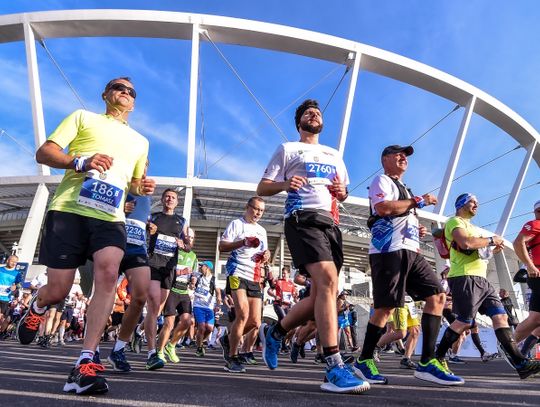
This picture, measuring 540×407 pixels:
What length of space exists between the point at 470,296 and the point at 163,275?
3303mm

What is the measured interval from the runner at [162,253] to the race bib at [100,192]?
6.98 feet

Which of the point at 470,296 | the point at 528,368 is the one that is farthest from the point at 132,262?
the point at 528,368

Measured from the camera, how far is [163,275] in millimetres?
5316

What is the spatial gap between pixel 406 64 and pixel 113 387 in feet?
77.7

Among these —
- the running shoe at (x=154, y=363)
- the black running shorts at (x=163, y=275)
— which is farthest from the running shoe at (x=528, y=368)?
the black running shorts at (x=163, y=275)

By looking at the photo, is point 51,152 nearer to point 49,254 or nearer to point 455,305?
point 49,254

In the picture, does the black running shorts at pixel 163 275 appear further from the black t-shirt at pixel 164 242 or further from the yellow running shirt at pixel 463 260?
the yellow running shirt at pixel 463 260

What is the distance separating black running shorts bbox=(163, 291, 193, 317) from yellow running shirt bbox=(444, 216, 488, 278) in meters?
3.54

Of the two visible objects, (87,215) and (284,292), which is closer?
(87,215)

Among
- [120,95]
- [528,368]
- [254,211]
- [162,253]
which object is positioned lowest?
[528,368]

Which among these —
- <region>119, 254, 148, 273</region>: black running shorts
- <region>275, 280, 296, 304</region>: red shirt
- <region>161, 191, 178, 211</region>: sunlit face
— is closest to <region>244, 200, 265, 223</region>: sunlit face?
<region>161, 191, 178, 211</region>: sunlit face

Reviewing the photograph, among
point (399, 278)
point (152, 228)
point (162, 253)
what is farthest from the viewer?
point (162, 253)

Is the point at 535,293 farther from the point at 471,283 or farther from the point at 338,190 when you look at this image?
the point at 338,190

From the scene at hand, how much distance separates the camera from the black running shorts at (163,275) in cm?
523
